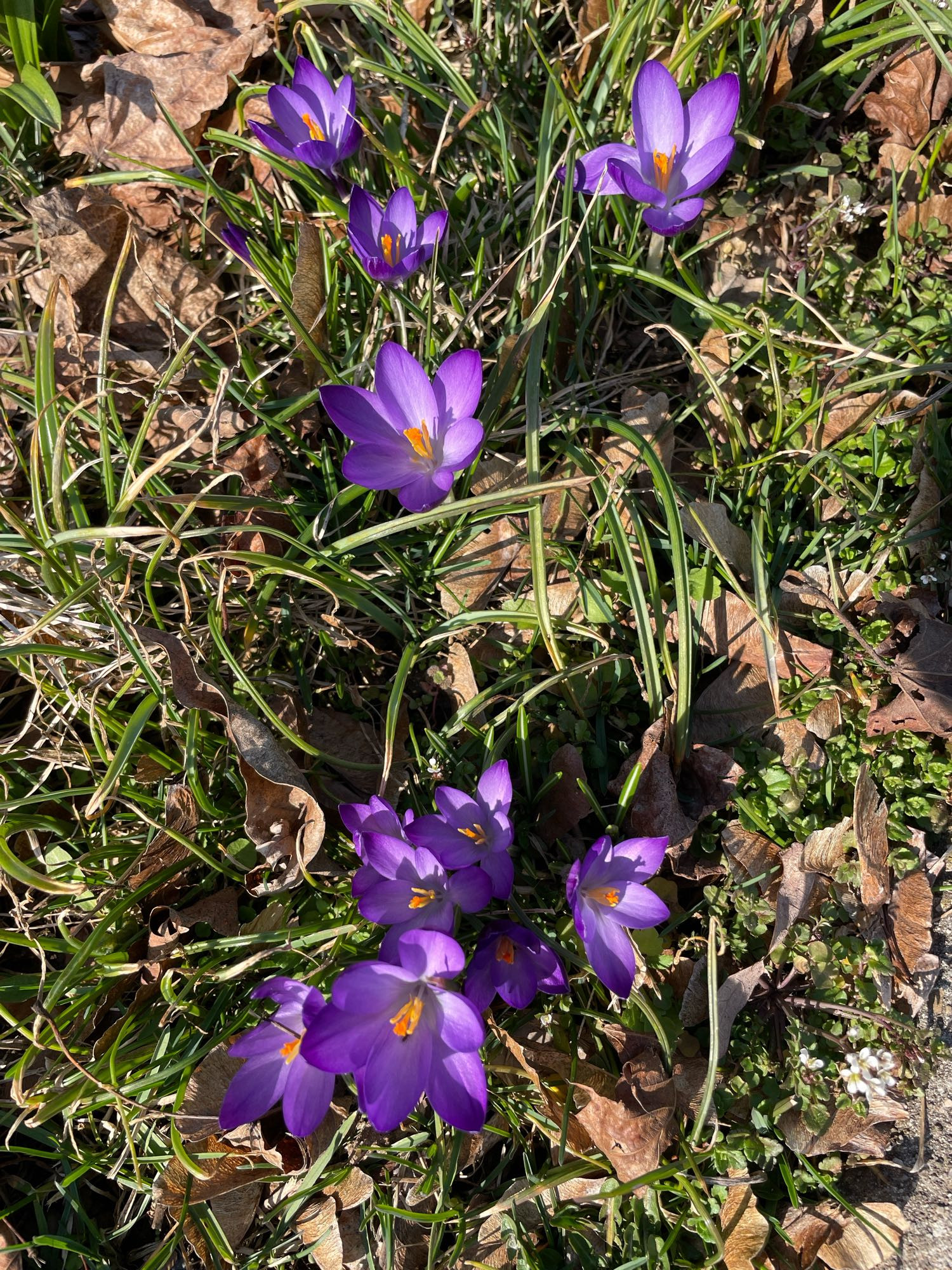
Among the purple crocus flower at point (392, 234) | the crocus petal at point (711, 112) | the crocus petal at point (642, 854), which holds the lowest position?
the crocus petal at point (642, 854)

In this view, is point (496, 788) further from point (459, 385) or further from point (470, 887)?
point (459, 385)

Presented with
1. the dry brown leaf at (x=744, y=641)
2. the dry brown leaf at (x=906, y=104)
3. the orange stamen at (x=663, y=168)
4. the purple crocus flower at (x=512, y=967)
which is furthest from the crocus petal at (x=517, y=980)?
the dry brown leaf at (x=906, y=104)

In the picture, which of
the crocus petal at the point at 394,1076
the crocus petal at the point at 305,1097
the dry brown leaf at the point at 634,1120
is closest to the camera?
the crocus petal at the point at 394,1076

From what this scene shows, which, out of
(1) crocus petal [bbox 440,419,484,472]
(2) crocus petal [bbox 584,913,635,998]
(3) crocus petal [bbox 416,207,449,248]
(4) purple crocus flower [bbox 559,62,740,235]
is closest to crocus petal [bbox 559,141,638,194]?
(4) purple crocus flower [bbox 559,62,740,235]

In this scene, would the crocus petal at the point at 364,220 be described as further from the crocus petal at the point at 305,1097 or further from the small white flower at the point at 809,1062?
the small white flower at the point at 809,1062

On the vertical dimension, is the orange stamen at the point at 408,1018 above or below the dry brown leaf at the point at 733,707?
above

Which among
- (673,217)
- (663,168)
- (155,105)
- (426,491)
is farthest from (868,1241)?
(155,105)
